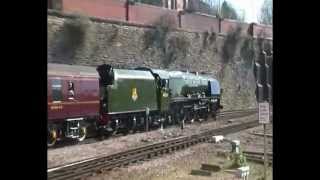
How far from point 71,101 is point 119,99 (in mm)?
1114

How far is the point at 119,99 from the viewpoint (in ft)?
27.6

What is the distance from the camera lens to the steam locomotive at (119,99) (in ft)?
23.5

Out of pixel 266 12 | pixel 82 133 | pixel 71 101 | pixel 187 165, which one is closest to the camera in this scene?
pixel 266 12

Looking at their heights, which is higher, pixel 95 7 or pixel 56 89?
pixel 95 7

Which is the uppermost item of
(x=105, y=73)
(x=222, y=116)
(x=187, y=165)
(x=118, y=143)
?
(x=105, y=73)

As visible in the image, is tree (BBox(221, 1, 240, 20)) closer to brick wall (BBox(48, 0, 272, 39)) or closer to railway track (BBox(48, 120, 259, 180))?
brick wall (BBox(48, 0, 272, 39))

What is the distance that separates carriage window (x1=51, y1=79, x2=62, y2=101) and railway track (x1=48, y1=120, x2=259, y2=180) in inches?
46.5

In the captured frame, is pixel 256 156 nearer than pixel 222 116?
Yes

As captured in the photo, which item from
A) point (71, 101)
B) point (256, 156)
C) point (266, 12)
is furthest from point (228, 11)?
point (71, 101)

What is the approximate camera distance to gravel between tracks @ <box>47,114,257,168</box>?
20.4 feet

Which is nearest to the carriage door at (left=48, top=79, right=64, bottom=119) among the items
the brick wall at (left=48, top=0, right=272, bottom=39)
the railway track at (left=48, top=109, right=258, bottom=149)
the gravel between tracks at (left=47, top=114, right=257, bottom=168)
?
the railway track at (left=48, top=109, right=258, bottom=149)

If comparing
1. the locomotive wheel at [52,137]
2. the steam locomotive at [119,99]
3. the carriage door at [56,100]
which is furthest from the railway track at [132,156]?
the carriage door at [56,100]

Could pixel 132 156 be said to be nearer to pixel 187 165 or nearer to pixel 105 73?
pixel 187 165

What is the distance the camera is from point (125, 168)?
6348 mm
